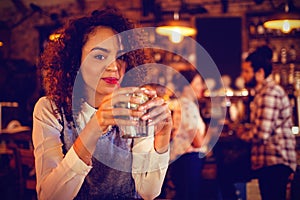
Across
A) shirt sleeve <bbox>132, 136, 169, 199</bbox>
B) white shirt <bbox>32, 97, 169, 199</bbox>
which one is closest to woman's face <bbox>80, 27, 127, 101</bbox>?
white shirt <bbox>32, 97, 169, 199</bbox>

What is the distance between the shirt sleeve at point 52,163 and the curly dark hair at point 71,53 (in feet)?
0.40

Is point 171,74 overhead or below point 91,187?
overhead

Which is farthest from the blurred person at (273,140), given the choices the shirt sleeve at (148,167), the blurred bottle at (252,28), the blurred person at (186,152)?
the blurred bottle at (252,28)


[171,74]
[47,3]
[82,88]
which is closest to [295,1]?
[171,74]

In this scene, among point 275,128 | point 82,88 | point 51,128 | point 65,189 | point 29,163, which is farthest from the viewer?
point 275,128

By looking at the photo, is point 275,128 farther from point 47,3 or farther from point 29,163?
point 47,3

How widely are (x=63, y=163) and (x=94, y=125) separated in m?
0.18

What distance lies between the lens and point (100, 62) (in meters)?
1.47

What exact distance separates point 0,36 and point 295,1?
6677mm

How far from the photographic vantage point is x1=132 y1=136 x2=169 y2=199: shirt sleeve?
4.73 feet

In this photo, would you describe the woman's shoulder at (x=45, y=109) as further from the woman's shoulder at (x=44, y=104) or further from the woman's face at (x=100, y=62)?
the woman's face at (x=100, y=62)

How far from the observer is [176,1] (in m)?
7.86

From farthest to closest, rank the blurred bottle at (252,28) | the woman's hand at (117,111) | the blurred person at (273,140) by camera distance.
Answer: the blurred bottle at (252,28), the blurred person at (273,140), the woman's hand at (117,111)

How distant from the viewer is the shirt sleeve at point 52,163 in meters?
1.25
